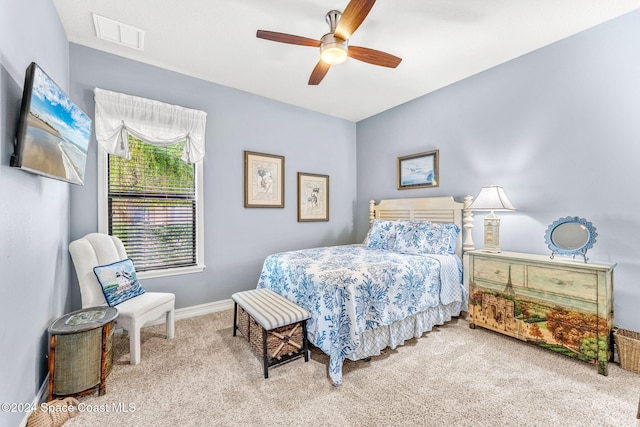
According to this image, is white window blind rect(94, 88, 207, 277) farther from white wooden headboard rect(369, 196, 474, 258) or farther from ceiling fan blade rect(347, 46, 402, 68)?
white wooden headboard rect(369, 196, 474, 258)

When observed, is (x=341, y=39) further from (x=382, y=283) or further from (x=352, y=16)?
(x=382, y=283)

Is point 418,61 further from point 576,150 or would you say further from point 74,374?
point 74,374

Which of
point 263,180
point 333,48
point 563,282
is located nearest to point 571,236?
point 563,282

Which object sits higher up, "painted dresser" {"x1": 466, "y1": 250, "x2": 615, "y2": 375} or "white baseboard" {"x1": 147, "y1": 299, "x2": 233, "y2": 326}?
"painted dresser" {"x1": 466, "y1": 250, "x2": 615, "y2": 375}

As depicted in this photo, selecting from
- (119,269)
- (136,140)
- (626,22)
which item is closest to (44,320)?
(119,269)

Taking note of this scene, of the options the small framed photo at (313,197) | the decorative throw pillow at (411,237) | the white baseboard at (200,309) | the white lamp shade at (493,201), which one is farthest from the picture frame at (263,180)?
the white lamp shade at (493,201)

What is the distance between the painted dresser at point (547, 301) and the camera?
7.04ft

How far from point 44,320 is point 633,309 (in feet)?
15.0

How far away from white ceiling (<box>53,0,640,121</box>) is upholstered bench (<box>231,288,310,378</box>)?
2499 mm

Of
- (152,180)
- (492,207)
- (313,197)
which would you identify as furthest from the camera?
(313,197)

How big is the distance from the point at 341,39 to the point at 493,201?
85.3 inches

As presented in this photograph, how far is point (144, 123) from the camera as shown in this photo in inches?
117

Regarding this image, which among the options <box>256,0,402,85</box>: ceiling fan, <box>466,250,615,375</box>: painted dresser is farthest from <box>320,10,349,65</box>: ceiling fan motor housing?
<box>466,250,615,375</box>: painted dresser

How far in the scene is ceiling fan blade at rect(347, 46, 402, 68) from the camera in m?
2.28
